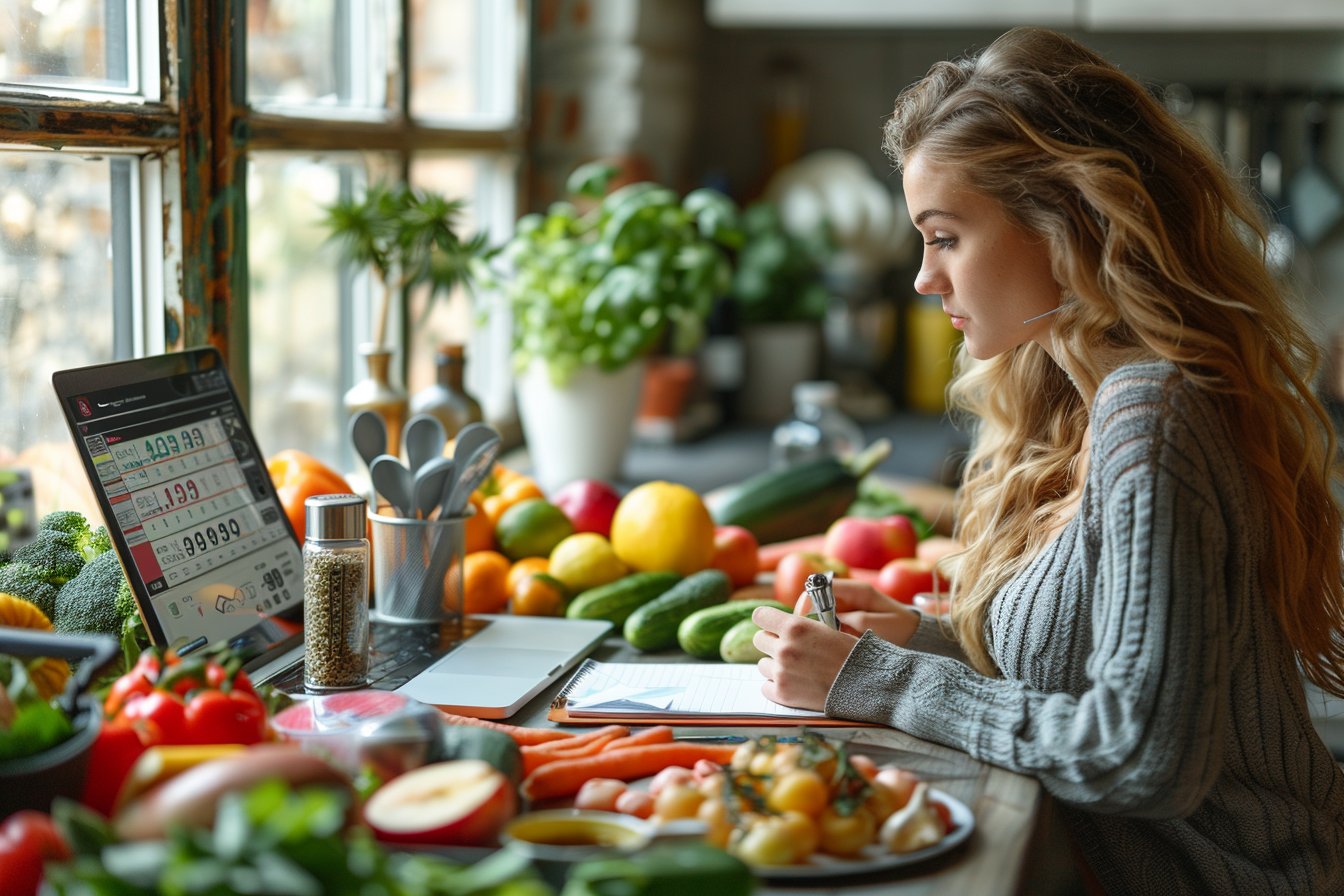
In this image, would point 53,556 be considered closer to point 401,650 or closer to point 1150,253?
point 401,650

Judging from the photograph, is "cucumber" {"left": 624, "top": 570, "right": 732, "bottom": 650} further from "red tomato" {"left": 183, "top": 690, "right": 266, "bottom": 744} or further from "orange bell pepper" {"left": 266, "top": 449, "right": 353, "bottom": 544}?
"red tomato" {"left": 183, "top": 690, "right": 266, "bottom": 744}

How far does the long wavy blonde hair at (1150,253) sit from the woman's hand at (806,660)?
0.23 m

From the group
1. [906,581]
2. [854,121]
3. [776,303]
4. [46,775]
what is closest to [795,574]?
[906,581]

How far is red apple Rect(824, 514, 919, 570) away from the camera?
79.3 inches

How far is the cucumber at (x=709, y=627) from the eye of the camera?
5.30ft

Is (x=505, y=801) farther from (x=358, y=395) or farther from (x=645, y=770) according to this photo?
(x=358, y=395)

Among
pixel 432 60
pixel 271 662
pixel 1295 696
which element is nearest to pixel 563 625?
pixel 271 662

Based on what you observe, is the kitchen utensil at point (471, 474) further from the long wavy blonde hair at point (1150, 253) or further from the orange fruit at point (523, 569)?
the long wavy blonde hair at point (1150, 253)

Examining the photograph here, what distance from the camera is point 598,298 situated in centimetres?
252

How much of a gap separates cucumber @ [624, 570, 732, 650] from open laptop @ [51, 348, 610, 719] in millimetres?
55

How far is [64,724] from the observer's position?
3.17 ft

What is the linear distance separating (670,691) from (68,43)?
98cm

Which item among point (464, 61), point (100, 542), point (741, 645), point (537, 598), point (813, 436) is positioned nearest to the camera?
point (100, 542)

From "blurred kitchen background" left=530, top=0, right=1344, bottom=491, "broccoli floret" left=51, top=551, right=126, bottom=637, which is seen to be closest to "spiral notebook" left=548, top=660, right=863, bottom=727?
"broccoli floret" left=51, top=551, right=126, bottom=637
